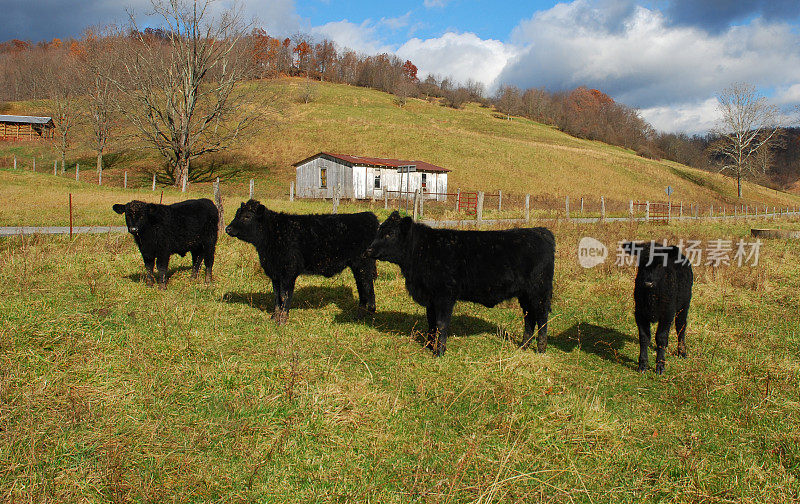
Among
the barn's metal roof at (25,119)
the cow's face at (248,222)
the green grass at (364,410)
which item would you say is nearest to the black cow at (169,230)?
the green grass at (364,410)

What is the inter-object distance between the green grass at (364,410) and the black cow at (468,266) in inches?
23.8

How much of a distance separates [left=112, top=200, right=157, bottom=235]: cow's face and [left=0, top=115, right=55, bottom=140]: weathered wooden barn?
208 ft

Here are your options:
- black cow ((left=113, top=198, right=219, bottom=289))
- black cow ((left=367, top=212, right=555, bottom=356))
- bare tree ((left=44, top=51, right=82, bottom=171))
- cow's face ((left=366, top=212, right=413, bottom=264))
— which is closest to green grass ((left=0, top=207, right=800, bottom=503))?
black cow ((left=367, top=212, right=555, bottom=356))

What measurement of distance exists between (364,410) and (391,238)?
293 cm

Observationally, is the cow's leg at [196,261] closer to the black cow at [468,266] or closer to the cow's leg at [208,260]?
the cow's leg at [208,260]

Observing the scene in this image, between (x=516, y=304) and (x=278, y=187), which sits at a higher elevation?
(x=278, y=187)

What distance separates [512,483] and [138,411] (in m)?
3.30

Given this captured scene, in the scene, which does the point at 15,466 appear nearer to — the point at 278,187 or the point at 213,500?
the point at 213,500

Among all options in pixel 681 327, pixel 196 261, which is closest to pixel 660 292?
pixel 681 327

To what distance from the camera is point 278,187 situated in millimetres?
43656

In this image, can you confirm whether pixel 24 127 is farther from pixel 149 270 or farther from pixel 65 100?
pixel 149 270

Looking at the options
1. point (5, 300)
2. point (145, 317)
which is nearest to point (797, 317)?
point (145, 317)

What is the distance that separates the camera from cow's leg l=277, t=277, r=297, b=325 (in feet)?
24.2

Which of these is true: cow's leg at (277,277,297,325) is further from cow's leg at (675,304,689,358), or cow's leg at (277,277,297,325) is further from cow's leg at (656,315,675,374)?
cow's leg at (675,304,689,358)
